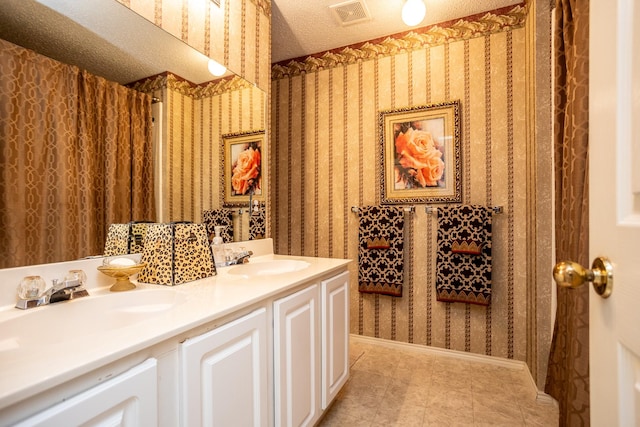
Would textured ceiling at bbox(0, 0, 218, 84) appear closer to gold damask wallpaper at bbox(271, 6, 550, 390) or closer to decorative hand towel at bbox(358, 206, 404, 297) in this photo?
gold damask wallpaper at bbox(271, 6, 550, 390)

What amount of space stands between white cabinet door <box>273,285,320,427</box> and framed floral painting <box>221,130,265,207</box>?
0.80 m

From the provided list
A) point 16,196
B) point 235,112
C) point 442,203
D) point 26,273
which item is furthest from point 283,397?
point 442,203

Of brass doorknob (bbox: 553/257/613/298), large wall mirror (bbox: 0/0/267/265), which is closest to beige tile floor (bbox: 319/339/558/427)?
large wall mirror (bbox: 0/0/267/265)

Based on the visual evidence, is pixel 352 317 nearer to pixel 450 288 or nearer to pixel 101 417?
pixel 450 288

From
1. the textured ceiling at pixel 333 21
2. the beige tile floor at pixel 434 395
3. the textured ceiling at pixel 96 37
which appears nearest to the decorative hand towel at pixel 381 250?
the beige tile floor at pixel 434 395

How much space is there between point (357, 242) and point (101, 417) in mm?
2223

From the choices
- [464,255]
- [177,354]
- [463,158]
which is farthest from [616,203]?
[463,158]

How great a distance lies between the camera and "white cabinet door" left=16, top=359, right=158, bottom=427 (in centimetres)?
53

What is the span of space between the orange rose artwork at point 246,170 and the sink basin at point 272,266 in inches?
18.4

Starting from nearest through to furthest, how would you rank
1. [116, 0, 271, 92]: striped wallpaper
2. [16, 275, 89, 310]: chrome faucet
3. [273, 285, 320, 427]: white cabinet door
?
[16, 275, 89, 310]: chrome faucet, [273, 285, 320, 427]: white cabinet door, [116, 0, 271, 92]: striped wallpaper

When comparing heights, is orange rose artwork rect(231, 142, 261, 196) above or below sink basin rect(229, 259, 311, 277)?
above

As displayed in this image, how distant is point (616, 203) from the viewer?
51 centimetres

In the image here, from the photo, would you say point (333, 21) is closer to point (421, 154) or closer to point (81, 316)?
point (421, 154)

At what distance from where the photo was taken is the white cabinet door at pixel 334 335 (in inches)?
59.7
